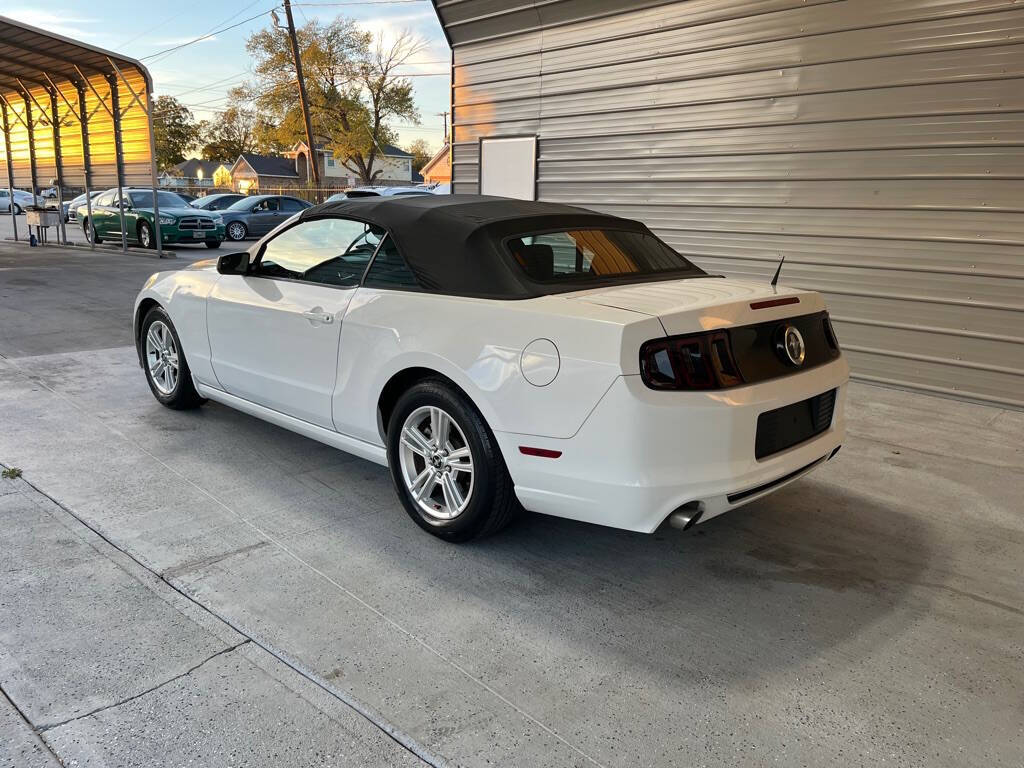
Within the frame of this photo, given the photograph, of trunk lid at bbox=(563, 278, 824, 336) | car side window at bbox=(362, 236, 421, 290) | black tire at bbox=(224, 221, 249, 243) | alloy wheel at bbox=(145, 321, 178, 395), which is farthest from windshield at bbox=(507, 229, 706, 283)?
black tire at bbox=(224, 221, 249, 243)

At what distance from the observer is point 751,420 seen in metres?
2.87

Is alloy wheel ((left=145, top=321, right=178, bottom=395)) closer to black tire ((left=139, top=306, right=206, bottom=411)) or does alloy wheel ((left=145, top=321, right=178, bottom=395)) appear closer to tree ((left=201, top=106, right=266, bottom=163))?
black tire ((left=139, top=306, right=206, bottom=411))

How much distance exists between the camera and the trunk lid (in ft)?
9.30

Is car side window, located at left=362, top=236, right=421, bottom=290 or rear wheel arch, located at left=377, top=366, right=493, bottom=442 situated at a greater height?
car side window, located at left=362, top=236, right=421, bottom=290

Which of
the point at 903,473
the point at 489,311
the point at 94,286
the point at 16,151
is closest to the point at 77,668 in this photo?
the point at 489,311

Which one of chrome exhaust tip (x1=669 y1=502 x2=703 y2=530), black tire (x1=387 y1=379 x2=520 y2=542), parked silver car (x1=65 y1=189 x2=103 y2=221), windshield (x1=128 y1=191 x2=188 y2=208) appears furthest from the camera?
parked silver car (x1=65 y1=189 x2=103 y2=221)

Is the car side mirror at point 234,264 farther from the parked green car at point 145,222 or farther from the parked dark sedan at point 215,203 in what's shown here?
the parked dark sedan at point 215,203

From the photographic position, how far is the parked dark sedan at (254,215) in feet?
71.4

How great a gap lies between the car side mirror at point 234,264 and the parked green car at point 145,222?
1482cm

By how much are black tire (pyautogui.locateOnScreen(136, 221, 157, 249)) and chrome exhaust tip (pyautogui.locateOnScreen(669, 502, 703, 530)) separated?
701 inches

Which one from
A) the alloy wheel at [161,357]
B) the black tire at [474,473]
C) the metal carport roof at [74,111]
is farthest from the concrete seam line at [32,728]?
the metal carport roof at [74,111]

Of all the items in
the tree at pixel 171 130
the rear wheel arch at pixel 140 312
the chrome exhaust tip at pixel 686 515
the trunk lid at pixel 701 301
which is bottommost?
the chrome exhaust tip at pixel 686 515

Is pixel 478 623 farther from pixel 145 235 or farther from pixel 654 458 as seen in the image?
pixel 145 235

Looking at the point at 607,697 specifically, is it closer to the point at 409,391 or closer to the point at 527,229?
the point at 409,391
